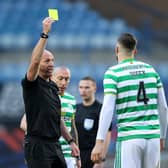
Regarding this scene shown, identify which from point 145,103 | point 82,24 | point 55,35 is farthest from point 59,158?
point 82,24

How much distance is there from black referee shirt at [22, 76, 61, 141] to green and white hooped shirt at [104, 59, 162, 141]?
25.9 inches

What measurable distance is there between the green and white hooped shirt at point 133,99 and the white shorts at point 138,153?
0.06m

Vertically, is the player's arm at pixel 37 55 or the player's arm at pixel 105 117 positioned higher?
the player's arm at pixel 37 55

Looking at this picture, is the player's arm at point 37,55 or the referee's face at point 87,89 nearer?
the player's arm at point 37,55

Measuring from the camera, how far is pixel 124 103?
6.72 m

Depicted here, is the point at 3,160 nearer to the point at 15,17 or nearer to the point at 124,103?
the point at 15,17

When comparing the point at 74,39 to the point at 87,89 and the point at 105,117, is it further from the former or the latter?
the point at 105,117

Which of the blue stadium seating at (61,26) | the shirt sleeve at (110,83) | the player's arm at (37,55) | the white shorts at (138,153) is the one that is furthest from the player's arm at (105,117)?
the blue stadium seating at (61,26)

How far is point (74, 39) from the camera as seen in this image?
64.8ft

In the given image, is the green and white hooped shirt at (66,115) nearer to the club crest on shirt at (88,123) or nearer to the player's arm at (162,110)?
the club crest on shirt at (88,123)

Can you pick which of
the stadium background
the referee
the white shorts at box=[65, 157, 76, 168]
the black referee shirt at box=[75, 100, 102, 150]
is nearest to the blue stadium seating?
the stadium background

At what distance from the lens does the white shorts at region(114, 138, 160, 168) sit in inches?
266

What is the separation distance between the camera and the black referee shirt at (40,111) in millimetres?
6836

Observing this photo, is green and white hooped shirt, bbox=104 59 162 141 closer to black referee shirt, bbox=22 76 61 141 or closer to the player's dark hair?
the player's dark hair
